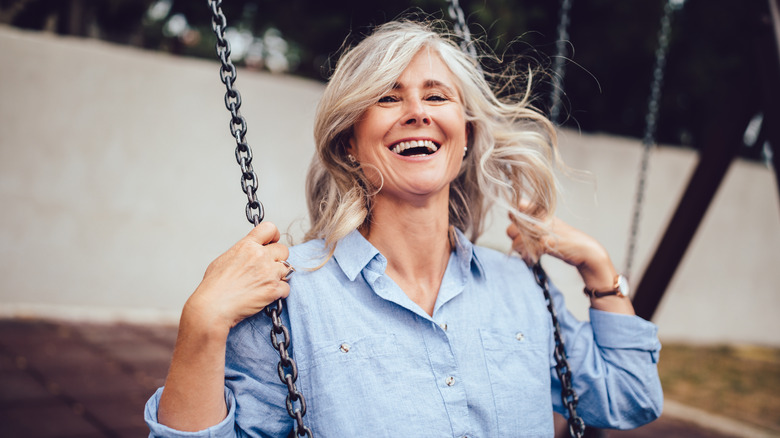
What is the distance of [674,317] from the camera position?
21.7 ft

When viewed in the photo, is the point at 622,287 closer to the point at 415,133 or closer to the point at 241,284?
the point at 415,133

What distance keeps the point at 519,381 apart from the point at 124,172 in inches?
175

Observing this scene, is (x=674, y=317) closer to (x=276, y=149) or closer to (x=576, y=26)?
(x=576, y=26)

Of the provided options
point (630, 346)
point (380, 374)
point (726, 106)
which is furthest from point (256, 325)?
point (726, 106)

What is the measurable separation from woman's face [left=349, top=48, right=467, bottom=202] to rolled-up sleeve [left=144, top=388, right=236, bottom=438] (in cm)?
64

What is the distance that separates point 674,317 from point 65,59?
21.5ft

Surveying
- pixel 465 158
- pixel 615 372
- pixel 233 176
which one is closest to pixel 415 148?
pixel 465 158

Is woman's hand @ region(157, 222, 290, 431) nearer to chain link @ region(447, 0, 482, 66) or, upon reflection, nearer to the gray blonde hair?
the gray blonde hair

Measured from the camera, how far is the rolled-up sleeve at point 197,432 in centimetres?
114

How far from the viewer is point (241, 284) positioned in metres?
1.22

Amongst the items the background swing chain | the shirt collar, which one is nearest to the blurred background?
the background swing chain

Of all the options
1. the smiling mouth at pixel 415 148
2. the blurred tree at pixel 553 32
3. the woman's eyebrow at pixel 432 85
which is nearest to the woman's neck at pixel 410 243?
the smiling mouth at pixel 415 148

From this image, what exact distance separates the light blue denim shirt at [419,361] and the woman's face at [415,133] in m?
0.19

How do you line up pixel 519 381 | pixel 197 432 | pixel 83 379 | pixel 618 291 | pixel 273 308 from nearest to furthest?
pixel 197 432 < pixel 273 308 < pixel 519 381 < pixel 618 291 < pixel 83 379
